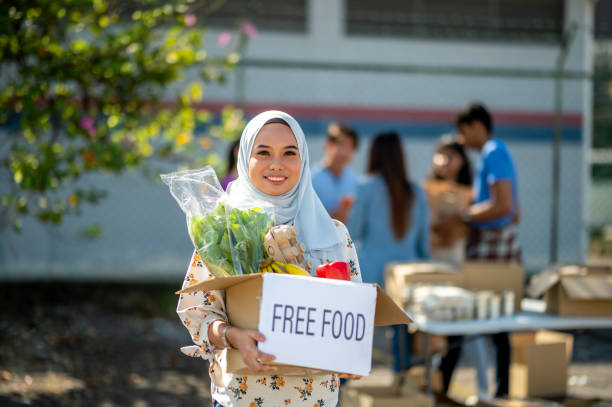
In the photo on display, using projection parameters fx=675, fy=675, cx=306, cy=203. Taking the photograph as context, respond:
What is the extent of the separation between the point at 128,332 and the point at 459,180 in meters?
3.22

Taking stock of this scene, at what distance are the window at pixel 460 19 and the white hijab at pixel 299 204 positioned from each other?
23.5ft

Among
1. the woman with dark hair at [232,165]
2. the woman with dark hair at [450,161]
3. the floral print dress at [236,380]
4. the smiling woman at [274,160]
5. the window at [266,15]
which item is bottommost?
the floral print dress at [236,380]

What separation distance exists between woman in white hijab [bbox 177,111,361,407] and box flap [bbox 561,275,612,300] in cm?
207

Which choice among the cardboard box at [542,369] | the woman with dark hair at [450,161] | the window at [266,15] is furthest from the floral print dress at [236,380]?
the window at [266,15]

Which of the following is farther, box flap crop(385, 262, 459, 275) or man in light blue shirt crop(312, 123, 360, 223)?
man in light blue shirt crop(312, 123, 360, 223)

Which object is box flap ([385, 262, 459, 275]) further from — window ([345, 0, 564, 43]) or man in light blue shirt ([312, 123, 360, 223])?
window ([345, 0, 564, 43])

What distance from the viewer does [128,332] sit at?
20.0 ft

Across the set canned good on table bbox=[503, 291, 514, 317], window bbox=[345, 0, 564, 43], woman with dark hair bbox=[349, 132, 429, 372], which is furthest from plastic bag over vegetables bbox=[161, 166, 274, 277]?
window bbox=[345, 0, 564, 43]

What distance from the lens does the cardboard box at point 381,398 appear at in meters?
3.48

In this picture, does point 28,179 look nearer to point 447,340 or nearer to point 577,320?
point 447,340

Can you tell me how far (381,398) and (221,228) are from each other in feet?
6.65

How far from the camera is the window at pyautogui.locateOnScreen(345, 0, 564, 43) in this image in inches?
355

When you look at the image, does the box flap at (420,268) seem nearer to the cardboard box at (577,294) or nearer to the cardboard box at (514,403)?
the cardboard box at (577,294)

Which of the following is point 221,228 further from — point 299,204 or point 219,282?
point 299,204
